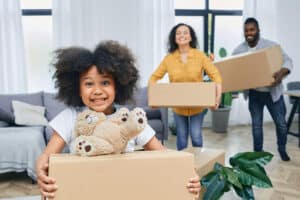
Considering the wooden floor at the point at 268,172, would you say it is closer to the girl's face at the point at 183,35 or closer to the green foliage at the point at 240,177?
the green foliage at the point at 240,177

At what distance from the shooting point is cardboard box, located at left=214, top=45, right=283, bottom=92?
110 inches

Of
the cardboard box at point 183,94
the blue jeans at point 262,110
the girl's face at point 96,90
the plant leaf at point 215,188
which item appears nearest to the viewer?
the girl's face at point 96,90

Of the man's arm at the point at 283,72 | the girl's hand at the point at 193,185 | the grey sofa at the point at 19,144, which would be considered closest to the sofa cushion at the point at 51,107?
the grey sofa at the point at 19,144

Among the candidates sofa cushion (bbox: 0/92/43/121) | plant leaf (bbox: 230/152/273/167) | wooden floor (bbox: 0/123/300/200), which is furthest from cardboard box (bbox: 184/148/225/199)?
sofa cushion (bbox: 0/92/43/121)

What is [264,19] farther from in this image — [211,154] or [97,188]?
[97,188]

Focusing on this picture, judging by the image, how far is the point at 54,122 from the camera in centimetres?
121

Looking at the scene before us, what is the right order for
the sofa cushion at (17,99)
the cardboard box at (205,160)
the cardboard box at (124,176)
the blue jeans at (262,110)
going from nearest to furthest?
the cardboard box at (124,176) < the cardboard box at (205,160) < the blue jeans at (262,110) < the sofa cushion at (17,99)

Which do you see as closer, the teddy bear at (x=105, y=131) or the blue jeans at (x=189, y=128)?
the teddy bear at (x=105, y=131)

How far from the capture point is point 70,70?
124 centimetres

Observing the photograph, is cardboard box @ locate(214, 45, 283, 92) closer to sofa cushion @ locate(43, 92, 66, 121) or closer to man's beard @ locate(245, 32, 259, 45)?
man's beard @ locate(245, 32, 259, 45)

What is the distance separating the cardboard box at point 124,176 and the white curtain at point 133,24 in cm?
390

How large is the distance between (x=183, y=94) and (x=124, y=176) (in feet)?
4.80

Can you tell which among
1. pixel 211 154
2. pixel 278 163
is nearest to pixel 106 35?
pixel 278 163

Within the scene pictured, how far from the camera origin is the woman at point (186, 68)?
249 cm
